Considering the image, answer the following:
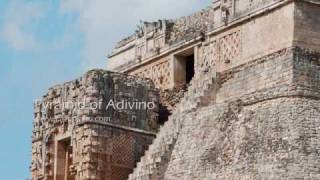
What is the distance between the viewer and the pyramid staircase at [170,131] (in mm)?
25016

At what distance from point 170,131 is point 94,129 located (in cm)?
231

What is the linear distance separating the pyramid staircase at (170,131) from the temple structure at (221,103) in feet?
0.09

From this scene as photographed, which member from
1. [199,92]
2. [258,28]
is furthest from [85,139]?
[258,28]

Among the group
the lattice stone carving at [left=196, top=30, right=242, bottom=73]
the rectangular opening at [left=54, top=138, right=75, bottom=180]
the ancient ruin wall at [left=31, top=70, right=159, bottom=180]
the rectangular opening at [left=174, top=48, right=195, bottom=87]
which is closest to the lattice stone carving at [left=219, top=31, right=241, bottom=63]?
the lattice stone carving at [left=196, top=30, right=242, bottom=73]

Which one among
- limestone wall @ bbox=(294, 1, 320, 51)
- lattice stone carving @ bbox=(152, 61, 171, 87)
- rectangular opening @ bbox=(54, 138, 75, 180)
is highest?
limestone wall @ bbox=(294, 1, 320, 51)

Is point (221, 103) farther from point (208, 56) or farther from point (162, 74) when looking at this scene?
point (162, 74)

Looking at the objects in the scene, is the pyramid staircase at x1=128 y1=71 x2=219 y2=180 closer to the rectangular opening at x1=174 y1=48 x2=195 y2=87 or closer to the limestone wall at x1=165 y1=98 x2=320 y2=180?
the limestone wall at x1=165 y1=98 x2=320 y2=180

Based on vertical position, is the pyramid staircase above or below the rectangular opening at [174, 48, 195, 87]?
below

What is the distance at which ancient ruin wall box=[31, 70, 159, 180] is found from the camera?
27.4 meters

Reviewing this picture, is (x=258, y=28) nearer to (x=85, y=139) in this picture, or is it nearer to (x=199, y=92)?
(x=199, y=92)

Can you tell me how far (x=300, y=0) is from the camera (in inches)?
1006

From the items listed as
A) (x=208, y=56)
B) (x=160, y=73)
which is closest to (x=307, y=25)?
(x=208, y=56)

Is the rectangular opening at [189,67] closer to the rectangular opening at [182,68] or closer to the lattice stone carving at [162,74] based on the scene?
the rectangular opening at [182,68]

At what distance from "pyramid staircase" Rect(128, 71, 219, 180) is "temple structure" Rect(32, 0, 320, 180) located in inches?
1.0
